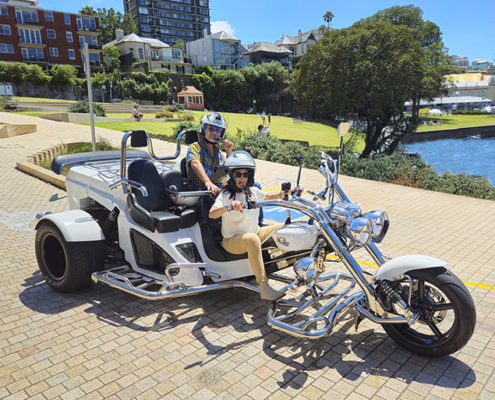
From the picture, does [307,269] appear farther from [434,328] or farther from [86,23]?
[86,23]

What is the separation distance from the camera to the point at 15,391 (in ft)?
9.63

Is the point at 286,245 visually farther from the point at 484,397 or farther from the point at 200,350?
the point at 484,397

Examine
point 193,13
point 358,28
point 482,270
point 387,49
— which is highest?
point 193,13

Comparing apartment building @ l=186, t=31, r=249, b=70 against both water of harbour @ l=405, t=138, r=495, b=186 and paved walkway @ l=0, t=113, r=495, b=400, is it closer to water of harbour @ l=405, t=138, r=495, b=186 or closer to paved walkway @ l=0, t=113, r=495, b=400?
water of harbour @ l=405, t=138, r=495, b=186

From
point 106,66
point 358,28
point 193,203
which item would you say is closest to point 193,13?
point 106,66

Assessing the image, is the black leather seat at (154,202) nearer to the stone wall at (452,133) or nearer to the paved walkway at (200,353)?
the paved walkway at (200,353)

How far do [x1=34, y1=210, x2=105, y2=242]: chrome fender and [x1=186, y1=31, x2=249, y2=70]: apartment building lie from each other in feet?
259

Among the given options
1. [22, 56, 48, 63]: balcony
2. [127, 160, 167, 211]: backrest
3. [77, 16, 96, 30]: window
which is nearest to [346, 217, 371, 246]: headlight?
[127, 160, 167, 211]: backrest

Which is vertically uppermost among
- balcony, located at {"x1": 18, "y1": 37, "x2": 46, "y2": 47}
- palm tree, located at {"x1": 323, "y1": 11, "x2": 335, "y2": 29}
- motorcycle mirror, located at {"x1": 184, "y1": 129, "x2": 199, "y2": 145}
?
palm tree, located at {"x1": 323, "y1": 11, "x2": 335, "y2": 29}

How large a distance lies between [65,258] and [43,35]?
6083 cm

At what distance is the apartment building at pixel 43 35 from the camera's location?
51.8 meters

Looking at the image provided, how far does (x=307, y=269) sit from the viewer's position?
3270mm

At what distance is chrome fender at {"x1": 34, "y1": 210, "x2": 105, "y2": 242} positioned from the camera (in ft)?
14.2

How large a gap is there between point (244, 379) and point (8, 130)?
63.6ft
